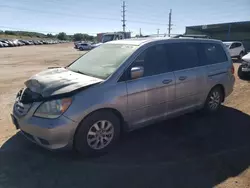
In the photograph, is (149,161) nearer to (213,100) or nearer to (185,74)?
(185,74)

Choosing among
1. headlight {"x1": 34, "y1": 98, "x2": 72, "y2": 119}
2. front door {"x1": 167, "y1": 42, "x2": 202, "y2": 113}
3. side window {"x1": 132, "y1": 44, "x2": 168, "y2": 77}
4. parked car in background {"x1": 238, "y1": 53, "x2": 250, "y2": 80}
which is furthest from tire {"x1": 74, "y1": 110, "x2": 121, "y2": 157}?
parked car in background {"x1": 238, "y1": 53, "x2": 250, "y2": 80}

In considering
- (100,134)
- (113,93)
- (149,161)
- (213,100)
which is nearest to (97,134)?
(100,134)

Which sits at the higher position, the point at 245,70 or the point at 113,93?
the point at 113,93

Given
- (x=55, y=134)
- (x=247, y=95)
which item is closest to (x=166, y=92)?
(x=55, y=134)

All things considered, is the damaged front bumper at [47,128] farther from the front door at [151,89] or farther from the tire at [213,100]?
the tire at [213,100]

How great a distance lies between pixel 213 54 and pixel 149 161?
2977mm

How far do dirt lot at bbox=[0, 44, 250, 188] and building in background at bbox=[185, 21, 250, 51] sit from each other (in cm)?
3420

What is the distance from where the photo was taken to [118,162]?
3133 mm

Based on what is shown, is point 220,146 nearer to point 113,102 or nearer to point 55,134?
point 113,102

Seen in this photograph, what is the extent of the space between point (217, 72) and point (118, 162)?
303 cm

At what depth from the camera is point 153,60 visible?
376cm

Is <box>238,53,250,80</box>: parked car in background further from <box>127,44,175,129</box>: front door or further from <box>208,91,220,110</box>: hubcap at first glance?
<box>127,44,175,129</box>: front door

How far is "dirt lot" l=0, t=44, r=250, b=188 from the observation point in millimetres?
2729

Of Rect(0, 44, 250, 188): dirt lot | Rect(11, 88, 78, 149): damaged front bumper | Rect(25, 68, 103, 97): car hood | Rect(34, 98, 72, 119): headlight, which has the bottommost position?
Rect(0, 44, 250, 188): dirt lot
